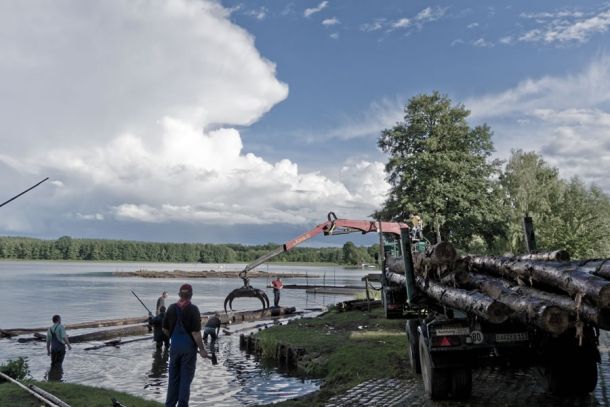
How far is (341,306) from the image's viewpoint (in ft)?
85.2

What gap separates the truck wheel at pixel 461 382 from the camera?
7.89m

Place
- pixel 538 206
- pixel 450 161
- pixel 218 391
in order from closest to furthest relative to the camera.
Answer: pixel 218 391, pixel 450 161, pixel 538 206

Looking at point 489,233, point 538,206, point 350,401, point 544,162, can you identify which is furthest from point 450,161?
point 350,401

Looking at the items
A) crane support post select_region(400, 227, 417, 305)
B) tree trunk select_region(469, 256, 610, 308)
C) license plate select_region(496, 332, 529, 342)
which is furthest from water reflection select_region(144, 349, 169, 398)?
tree trunk select_region(469, 256, 610, 308)

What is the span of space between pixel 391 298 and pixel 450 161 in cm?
2500

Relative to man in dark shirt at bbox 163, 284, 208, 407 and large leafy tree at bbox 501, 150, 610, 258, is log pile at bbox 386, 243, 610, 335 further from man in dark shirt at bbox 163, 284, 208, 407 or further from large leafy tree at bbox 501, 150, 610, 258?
large leafy tree at bbox 501, 150, 610, 258

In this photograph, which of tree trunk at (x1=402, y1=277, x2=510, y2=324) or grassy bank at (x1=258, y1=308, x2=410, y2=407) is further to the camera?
grassy bank at (x1=258, y1=308, x2=410, y2=407)

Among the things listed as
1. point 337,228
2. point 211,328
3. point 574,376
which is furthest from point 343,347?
point 574,376

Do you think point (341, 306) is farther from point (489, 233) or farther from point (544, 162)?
point (544, 162)

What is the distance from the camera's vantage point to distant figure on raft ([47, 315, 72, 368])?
15.9 meters

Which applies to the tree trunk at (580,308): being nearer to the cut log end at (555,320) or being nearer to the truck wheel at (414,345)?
the cut log end at (555,320)

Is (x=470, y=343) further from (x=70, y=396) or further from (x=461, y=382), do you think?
(x=70, y=396)

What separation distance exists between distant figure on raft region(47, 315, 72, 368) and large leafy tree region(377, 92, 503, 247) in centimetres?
2279

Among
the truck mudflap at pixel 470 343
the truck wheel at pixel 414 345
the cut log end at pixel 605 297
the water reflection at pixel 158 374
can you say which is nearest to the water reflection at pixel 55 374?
the water reflection at pixel 158 374
